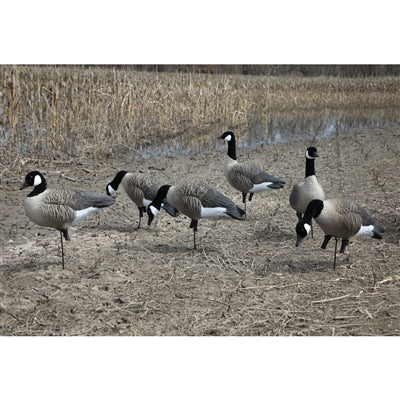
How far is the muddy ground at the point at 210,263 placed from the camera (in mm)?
2764

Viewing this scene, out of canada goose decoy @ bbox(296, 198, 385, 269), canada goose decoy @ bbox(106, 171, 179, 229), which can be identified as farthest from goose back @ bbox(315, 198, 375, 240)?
canada goose decoy @ bbox(106, 171, 179, 229)

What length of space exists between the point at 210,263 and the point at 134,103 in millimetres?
1519

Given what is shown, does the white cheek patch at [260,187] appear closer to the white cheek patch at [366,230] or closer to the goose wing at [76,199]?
the white cheek patch at [366,230]

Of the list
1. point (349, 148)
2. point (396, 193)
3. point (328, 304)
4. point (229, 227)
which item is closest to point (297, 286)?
point (328, 304)

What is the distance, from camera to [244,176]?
12.9 feet

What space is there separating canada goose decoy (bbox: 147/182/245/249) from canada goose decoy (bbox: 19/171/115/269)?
1.27 feet

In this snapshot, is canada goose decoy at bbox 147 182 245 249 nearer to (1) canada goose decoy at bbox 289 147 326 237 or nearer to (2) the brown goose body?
(2) the brown goose body

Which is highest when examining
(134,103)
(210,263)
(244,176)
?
(134,103)

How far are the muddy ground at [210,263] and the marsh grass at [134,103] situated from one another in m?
0.18

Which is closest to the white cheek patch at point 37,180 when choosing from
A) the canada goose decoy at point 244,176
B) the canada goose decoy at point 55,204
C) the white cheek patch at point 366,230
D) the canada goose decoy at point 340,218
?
the canada goose decoy at point 55,204

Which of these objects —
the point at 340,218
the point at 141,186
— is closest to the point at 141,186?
the point at 141,186

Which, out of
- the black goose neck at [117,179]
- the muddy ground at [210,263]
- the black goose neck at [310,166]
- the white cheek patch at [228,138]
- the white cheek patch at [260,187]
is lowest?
the muddy ground at [210,263]

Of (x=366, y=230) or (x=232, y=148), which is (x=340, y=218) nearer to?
(x=366, y=230)

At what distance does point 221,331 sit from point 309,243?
3.73 feet
